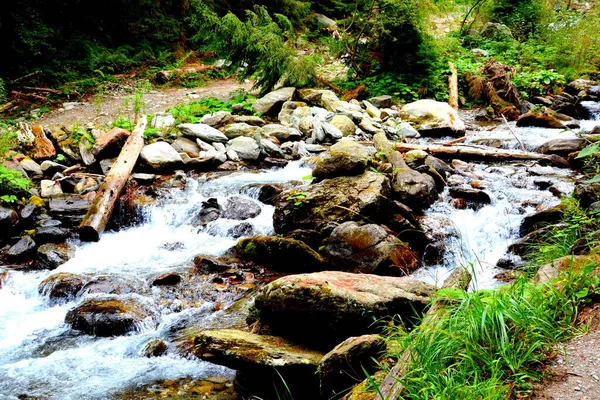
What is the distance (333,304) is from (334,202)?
2.94 metres

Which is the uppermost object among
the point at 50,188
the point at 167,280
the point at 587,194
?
the point at 587,194

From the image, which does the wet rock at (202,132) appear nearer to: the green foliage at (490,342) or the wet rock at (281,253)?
the wet rock at (281,253)

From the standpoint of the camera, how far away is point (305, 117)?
433 inches

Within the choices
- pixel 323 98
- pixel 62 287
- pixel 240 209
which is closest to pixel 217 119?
pixel 323 98

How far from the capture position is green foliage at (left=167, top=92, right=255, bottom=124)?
10.8 m

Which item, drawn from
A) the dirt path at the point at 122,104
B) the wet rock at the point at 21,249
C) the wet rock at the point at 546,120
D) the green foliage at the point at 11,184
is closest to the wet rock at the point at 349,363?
the wet rock at the point at 21,249

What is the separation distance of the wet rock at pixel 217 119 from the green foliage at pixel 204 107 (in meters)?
0.24

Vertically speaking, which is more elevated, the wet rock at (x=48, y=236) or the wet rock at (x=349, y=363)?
the wet rock at (x=349, y=363)

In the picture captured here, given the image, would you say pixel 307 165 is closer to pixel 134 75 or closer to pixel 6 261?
pixel 6 261

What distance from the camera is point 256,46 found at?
479 inches

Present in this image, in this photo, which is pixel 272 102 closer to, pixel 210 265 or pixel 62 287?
pixel 210 265

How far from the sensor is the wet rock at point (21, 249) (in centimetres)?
622

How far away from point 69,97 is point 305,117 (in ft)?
22.5

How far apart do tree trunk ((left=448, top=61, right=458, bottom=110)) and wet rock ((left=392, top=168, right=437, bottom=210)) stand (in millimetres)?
7126
